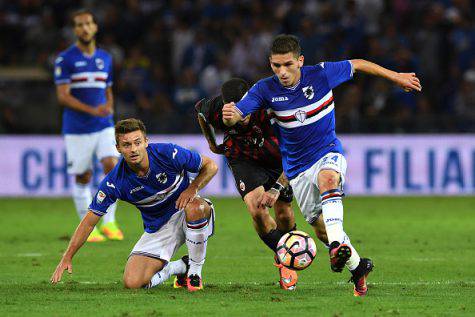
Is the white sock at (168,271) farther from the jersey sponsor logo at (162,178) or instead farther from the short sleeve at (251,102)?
the short sleeve at (251,102)

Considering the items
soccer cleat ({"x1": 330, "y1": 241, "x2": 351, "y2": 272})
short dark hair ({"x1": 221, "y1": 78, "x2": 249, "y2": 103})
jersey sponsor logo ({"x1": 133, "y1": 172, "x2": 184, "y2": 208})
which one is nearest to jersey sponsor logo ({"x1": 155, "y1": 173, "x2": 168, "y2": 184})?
jersey sponsor logo ({"x1": 133, "y1": 172, "x2": 184, "y2": 208})

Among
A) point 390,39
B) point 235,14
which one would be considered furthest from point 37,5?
point 390,39

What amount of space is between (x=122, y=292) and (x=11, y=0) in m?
15.1

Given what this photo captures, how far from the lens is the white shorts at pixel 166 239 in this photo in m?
8.90

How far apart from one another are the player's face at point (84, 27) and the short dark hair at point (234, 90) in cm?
361

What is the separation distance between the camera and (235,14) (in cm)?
2122

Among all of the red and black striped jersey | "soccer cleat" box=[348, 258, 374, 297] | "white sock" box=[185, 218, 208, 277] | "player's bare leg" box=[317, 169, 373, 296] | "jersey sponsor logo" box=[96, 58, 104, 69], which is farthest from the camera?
"jersey sponsor logo" box=[96, 58, 104, 69]

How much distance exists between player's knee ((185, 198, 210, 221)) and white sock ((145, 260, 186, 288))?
0.43 m

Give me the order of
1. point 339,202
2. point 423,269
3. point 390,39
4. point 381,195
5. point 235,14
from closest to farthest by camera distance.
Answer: point 339,202, point 423,269, point 381,195, point 390,39, point 235,14

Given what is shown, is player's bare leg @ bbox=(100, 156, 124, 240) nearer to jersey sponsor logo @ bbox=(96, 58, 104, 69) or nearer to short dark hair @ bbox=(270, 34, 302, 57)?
jersey sponsor logo @ bbox=(96, 58, 104, 69)

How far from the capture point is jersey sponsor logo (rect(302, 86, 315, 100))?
27.4 ft

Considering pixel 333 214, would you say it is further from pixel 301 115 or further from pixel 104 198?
pixel 104 198

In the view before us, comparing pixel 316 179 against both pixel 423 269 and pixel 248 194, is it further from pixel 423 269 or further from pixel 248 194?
pixel 423 269

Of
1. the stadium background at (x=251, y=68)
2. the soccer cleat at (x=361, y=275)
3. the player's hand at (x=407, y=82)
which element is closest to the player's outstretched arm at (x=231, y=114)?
the player's hand at (x=407, y=82)
